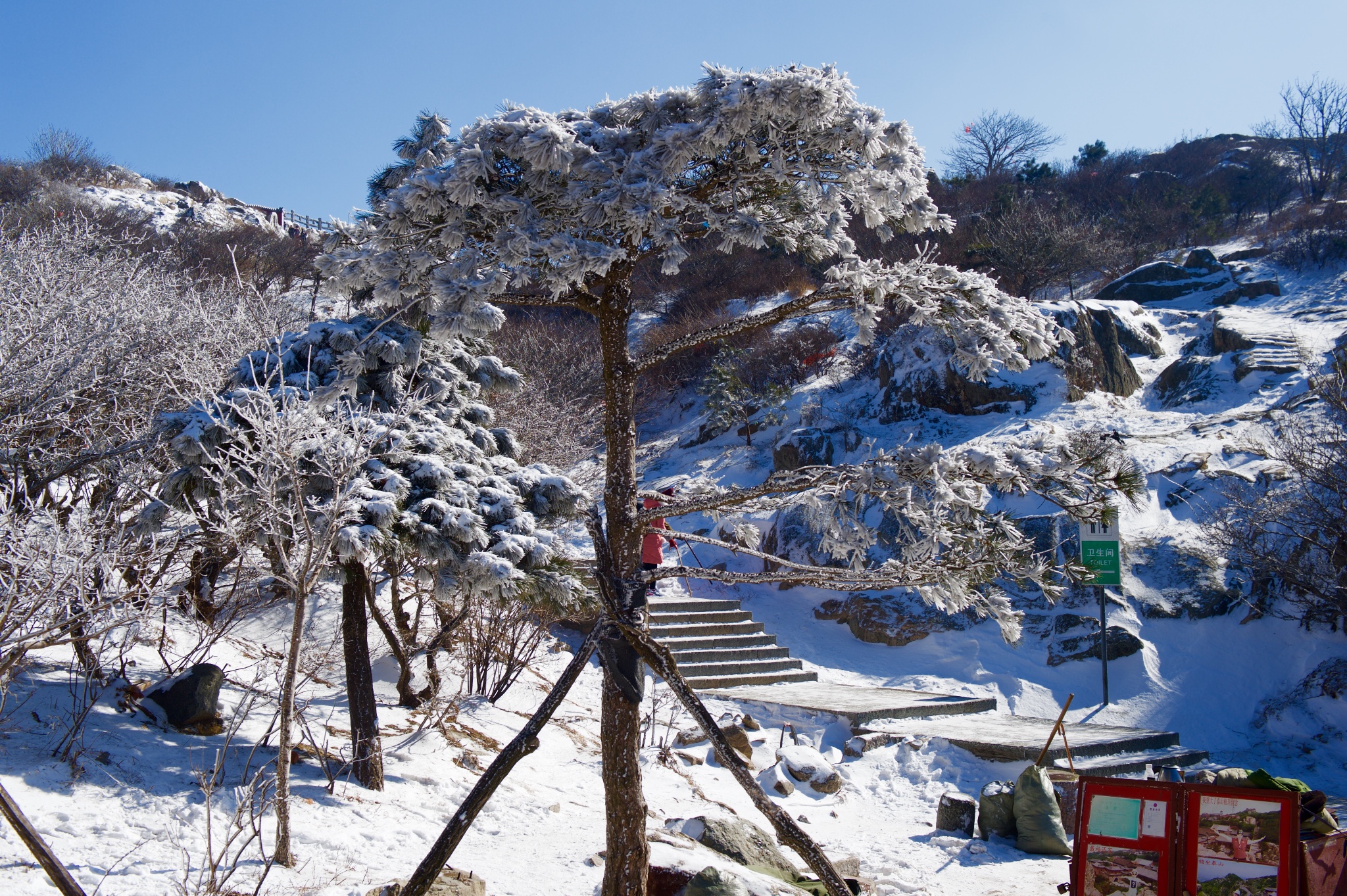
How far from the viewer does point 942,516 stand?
327cm

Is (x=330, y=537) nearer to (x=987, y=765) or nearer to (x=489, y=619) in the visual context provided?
(x=489, y=619)

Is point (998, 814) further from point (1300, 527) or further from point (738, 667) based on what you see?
point (1300, 527)

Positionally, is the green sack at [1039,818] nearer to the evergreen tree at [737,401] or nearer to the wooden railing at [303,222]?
the evergreen tree at [737,401]

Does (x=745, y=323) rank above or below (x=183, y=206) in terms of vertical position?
below

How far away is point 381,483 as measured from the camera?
5445mm

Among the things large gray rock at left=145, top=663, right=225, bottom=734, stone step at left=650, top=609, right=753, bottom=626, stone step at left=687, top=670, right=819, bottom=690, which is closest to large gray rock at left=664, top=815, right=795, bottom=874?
large gray rock at left=145, top=663, right=225, bottom=734

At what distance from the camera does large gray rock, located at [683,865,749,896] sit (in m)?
3.79

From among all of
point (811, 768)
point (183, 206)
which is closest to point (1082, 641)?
point (811, 768)

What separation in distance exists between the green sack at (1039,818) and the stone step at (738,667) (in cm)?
444

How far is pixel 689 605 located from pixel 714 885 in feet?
24.6

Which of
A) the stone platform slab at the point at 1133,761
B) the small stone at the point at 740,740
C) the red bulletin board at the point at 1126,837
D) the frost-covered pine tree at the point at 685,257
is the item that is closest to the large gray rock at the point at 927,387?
the stone platform slab at the point at 1133,761

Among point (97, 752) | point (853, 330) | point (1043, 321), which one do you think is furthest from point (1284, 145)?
point (97, 752)

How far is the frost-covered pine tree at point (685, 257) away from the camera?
2.98 m

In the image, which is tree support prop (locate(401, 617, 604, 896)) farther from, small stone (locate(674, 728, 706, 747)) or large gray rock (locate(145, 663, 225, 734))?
small stone (locate(674, 728, 706, 747))
